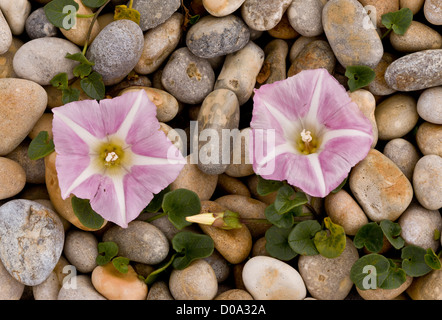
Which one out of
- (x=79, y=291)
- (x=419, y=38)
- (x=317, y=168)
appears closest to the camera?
(x=317, y=168)

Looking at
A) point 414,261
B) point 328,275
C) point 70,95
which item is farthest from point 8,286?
point 414,261

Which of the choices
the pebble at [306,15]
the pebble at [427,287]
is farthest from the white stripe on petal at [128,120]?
the pebble at [427,287]

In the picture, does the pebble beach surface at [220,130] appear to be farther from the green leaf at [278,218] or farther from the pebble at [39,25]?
the green leaf at [278,218]

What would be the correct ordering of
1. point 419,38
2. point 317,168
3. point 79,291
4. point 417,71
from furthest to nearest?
point 419,38 < point 417,71 < point 79,291 < point 317,168

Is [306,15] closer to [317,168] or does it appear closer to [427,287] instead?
[317,168]

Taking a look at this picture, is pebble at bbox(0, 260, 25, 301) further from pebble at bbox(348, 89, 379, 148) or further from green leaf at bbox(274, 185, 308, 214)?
pebble at bbox(348, 89, 379, 148)

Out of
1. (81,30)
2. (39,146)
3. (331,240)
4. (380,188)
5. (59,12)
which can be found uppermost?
(59,12)

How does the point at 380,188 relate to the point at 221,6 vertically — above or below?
below
